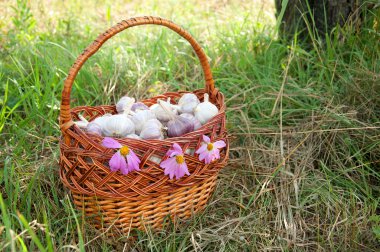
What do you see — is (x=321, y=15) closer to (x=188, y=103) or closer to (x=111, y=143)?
(x=188, y=103)

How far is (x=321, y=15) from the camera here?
8.49 feet

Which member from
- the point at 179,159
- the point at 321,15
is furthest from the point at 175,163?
the point at 321,15

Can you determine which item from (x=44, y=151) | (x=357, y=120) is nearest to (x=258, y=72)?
(x=357, y=120)

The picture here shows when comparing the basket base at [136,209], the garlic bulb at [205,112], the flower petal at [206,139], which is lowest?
the basket base at [136,209]

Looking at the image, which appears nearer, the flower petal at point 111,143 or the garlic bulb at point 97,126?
the flower petal at point 111,143

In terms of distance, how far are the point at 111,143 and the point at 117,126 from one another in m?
0.13

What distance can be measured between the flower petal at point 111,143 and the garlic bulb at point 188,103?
0.39 m

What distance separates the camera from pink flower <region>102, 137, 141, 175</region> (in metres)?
1.47

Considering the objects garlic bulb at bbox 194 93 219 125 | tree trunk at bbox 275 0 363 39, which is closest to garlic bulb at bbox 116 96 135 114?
garlic bulb at bbox 194 93 219 125

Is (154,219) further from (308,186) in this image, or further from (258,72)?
(258,72)

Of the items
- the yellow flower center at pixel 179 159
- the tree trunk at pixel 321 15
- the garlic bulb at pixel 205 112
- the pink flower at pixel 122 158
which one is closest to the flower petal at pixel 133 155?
the pink flower at pixel 122 158

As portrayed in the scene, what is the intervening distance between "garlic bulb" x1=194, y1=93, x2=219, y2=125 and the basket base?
0.69 ft

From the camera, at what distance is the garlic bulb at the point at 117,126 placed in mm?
1608

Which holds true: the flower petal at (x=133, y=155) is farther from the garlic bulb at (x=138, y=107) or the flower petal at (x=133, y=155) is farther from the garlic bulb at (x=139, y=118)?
the garlic bulb at (x=138, y=107)
